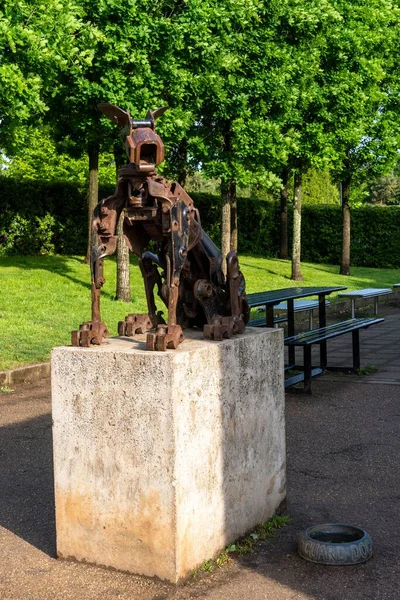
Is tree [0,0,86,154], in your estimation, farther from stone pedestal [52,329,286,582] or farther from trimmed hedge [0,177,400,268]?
trimmed hedge [0,177,400,268]

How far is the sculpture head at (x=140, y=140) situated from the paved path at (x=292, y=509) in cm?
211

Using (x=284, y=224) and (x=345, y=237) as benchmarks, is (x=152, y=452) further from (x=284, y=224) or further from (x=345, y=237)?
(x=284, y=224)

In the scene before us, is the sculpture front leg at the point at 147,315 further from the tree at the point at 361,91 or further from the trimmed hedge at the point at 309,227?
the trimmed hedge at the point at 309,227

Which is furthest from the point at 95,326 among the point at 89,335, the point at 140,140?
the point at 140,140

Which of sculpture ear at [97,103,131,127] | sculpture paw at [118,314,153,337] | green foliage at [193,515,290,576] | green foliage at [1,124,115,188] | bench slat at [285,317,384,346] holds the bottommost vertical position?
green foliage at [193,515,290,576]

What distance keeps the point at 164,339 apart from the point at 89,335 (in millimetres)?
462

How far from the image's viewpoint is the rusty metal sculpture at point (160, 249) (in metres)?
4.45

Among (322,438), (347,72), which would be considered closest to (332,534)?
(322,438)

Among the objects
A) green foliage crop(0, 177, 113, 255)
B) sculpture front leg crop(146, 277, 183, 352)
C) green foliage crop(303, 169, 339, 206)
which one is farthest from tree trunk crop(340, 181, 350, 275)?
sculpture front leg crop(146, 277, 183, 352)

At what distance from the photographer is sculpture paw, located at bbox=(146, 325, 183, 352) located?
4.18 m

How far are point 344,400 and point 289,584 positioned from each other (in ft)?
16.2

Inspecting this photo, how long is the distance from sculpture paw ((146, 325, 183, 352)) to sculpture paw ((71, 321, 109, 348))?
1.14 feet

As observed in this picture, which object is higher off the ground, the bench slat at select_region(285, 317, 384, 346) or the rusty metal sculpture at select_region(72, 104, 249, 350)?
the rusty metal sculpture at select_region(72, 104, 249, 350)

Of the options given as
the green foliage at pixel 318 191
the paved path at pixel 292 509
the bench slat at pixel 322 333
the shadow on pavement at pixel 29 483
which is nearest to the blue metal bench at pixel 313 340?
the bench slat at pixel 322 333
